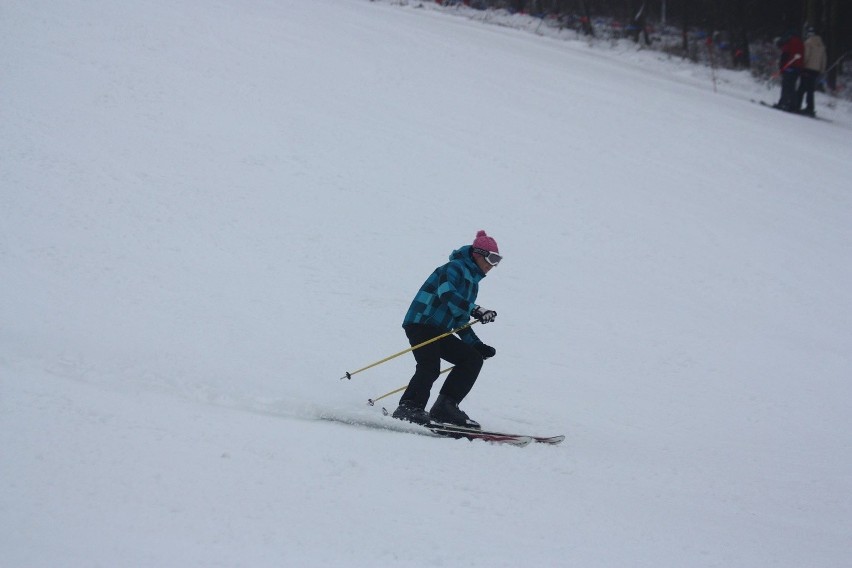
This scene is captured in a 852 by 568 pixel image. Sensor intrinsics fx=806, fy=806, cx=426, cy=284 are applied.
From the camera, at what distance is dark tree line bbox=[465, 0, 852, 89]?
79.7ft

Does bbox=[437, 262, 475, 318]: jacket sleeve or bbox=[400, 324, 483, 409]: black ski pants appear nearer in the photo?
bbox=[437, 262, 475, 318]: jacket sleeve

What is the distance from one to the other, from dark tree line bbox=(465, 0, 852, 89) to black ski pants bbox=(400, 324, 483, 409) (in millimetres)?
20529

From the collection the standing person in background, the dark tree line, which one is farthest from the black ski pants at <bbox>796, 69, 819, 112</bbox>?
the dark tree line

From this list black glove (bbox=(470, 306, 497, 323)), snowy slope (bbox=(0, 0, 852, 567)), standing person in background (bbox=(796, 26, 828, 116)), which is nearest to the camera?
snowy slope (bbox=(0, 0, 852, 567))

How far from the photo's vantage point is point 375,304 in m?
8.58

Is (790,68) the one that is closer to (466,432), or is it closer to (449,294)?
(449,294)

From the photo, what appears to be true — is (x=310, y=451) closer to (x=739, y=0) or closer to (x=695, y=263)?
(x=695, y=263)

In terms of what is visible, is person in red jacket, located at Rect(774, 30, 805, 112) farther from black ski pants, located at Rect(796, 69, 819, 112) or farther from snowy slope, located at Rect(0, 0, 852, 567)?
snowy slope, located at Rect(0, 0, 852, 567)

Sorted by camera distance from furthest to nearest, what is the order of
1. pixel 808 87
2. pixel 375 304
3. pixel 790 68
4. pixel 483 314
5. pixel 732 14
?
pixel 732 14
pixel 808 87
pixel 790 68
pixel 375 304
pixel 483 314

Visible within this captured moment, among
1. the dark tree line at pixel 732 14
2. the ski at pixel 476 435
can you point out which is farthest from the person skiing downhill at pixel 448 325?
the dark tree line at pixel 732 14

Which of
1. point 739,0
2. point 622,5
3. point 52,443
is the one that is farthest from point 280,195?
point 622,5

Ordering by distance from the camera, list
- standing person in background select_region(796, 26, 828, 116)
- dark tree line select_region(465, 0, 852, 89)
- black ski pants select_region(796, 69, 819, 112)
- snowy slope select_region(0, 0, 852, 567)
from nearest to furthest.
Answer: snowy slope select_region(0, 0, 852, 567) < standing person in background select_region(796, 26, 828, 116) < black ski pants select_region(796, 69, 819, 112) < dark tree line select_region(465, 0, 852, 89)


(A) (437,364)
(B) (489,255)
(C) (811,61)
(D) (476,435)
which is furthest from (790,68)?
(D) (476,435)

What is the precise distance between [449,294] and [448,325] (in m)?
0.31
